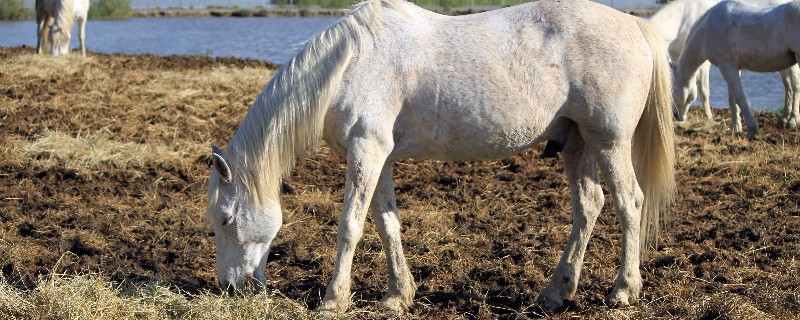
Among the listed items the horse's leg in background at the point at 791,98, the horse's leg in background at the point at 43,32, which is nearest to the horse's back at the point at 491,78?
the horse's leg in background at the point at 791,98

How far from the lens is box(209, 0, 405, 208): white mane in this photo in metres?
4.45

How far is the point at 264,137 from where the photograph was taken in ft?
14.7

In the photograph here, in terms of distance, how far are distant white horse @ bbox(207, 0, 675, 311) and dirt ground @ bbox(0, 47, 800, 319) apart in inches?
13.0

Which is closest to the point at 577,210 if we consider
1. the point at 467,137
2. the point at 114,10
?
the point at 467,137

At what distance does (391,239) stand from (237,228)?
76 cm

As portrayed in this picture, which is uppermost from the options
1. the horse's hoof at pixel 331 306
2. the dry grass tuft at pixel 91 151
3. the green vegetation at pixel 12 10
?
the horse's hoof at pixel 331 306

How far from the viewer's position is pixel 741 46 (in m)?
9.89

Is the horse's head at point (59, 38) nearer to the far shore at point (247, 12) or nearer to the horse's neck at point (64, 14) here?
the horse's neck at point (64, 14)

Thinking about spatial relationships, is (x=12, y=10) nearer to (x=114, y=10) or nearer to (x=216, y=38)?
(x=114, y=10)

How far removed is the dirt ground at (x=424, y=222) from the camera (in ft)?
16.5

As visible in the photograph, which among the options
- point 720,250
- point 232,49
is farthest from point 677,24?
point 232,49

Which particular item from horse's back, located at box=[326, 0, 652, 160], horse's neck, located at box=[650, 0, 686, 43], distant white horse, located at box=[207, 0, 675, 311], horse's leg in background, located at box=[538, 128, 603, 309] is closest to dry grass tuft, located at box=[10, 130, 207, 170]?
distant white horse, located at box=[207, 0, 675, 311]

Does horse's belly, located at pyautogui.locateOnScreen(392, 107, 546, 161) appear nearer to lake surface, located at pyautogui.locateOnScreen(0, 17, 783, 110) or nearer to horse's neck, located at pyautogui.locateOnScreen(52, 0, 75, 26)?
lake surface, located at pyautogui.locateOnScreen(0, 17, 783, 110)

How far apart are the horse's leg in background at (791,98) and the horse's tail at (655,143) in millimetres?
5429
